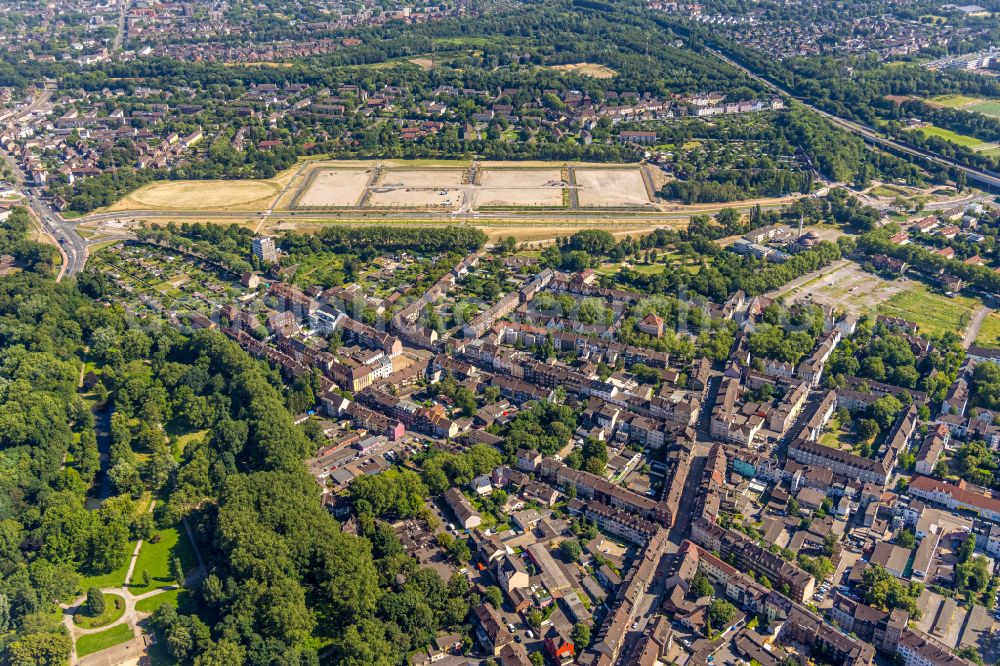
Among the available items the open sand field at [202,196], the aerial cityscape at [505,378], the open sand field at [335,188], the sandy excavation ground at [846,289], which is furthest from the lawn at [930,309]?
the open sand field at [202,196]

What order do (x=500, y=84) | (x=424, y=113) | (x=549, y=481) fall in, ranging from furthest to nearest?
(x=500, y=84), (x=424, y=113), (x=549, y=481)

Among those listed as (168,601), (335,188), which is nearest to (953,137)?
(335,188)

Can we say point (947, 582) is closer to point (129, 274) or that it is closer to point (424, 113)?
point (129, 274)

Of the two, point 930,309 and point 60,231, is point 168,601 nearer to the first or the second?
point 60,231

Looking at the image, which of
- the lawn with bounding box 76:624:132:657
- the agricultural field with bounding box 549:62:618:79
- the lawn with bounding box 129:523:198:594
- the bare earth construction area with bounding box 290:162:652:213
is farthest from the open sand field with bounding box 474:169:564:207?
the lawn with bounding box 76:624:132:657

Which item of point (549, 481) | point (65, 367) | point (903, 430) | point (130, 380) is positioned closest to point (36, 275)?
point (65, 367)

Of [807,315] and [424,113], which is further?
[424,113]

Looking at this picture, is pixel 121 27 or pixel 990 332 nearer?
pixel 990 332
